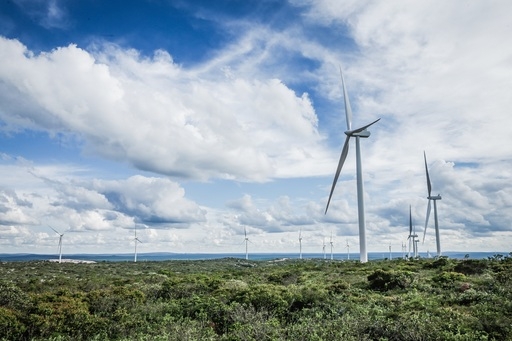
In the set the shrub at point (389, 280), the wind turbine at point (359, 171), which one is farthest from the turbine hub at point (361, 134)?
the shrub at point (389, 280)

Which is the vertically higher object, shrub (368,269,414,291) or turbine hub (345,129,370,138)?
turbine hub (345,129,370,138)

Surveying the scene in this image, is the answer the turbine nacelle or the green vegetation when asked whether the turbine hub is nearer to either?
the turbine nacelle

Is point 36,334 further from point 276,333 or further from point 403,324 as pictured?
point 403,324

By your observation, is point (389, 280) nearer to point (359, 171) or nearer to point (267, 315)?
point (267, 315)

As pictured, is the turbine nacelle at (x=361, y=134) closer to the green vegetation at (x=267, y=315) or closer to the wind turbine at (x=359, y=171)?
the wind turbine at (x=359, y=171)

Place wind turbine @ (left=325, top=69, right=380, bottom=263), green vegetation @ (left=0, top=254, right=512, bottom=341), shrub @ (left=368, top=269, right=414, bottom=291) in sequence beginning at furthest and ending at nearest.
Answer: wind turbine @ (left=325, top=69, right=380, bottom=263) < shrub @ (left=368, top=269, right=414, bottom=291) < green vegetation @ (left=0, top=254, right=512, bottom=341)

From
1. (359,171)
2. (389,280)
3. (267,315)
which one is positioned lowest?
(267,315)

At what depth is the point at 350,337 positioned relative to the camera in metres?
13.4

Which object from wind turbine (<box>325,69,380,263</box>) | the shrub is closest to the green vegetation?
the shrub

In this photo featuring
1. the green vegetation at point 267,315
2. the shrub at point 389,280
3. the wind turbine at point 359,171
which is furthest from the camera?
the wind turbine at point 359,171

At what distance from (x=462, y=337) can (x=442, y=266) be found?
92.3 feet

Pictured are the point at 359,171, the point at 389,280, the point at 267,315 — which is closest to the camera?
the point at 267,315

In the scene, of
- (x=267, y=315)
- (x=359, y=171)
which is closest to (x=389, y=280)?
(x=267, y=315)

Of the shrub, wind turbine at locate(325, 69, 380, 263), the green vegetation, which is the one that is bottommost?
the green vegetation
